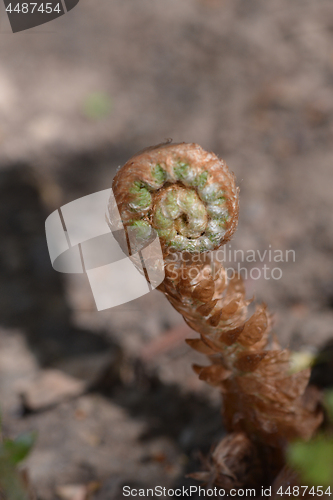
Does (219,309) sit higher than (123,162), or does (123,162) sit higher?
(123,162)

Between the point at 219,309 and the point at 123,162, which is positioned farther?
the point at 123,162

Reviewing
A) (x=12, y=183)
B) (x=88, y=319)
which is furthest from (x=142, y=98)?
(x=88, y=319)

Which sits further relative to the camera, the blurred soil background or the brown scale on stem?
the blurred soil background

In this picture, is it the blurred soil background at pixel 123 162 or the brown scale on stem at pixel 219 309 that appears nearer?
the brown scale on stem at pixel 219 309
